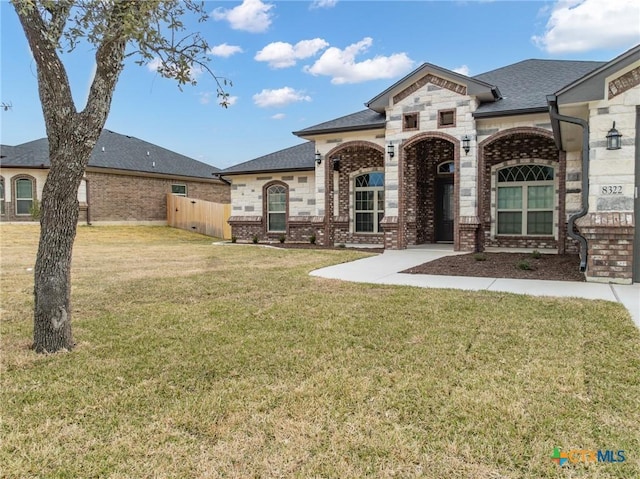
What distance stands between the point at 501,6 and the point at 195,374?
11.8 metres

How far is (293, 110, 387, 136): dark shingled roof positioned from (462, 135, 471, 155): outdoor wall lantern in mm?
2548

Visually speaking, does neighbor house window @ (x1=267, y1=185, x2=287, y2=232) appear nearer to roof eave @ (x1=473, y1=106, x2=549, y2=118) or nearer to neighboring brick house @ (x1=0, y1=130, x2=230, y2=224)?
neighboring brick house @ (x1=0, y1=130, x2=230, y2=224)

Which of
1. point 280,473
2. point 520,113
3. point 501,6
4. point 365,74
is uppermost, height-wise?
point 365,74

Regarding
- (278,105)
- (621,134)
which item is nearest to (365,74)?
(278,105)

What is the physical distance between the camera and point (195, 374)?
3.55 meters

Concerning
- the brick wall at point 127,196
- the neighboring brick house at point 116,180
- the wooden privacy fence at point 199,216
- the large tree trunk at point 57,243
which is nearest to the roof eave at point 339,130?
the neighboring brick house at point 116,180

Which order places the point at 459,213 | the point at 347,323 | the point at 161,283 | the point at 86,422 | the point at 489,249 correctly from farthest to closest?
the point at 489,249, the point at 459,213, the point at 161,283, the point at 347,323, the point at 86,422

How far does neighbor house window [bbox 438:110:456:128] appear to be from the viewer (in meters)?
12.7

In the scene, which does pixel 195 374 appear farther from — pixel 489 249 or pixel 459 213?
pixel 489 249

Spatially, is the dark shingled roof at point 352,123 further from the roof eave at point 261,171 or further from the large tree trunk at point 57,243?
the large tree trunk at point 57,243

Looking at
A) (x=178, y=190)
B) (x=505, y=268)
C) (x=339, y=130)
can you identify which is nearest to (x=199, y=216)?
(x=178, y=190)

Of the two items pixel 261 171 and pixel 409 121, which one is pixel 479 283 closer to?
pixel 409 121

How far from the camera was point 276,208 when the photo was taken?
58.4 ft

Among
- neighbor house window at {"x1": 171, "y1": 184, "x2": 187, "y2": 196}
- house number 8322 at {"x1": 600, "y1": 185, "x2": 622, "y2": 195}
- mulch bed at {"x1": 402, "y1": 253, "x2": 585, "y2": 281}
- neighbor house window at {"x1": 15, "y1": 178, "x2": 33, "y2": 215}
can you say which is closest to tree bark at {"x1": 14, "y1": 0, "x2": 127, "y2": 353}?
mulch bed at {"x1": 402, "y1": 253, "x2": 585, "y2": 281}
